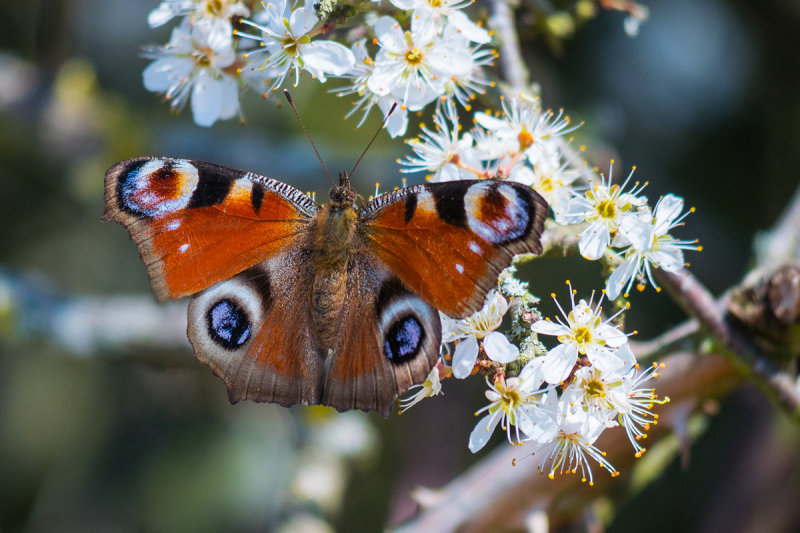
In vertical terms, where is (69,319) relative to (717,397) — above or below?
below

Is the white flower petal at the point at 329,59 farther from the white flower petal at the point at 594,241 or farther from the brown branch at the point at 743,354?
the brown branch at the point at 743,354

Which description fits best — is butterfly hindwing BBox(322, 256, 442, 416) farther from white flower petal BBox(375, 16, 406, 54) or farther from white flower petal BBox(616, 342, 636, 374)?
white flower petal BBox(375, 16, 406, 54)

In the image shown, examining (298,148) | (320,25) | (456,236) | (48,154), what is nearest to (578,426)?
(456,236)

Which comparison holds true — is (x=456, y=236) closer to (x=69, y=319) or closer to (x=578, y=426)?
(x=578, y=426)

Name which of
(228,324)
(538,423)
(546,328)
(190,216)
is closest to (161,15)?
(190,216)

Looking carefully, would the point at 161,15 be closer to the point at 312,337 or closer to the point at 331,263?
the point at 331,263

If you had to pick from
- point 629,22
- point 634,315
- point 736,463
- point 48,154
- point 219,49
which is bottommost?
point 48,154

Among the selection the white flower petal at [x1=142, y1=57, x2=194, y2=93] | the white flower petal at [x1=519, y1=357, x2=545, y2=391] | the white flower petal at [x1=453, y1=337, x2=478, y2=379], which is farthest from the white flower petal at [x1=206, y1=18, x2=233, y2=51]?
the white flower petal at [x1=519, y1=357, x2=545, y2=391]
